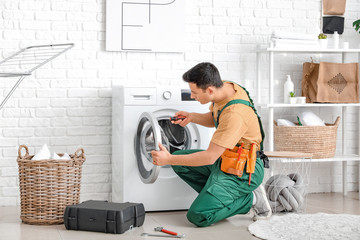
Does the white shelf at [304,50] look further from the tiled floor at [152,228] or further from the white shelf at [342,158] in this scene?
the tiled floor at [152,228]

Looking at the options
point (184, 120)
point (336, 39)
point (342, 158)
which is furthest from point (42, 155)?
point (336, 39)

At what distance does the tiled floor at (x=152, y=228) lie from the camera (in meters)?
2.66

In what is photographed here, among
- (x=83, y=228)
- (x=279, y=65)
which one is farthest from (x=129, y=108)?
(x=279, y=65)

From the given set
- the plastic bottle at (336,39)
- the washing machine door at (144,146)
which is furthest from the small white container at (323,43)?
the washing machine door at (144,146)

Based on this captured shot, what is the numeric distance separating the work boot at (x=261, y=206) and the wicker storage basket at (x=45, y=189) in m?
1.17

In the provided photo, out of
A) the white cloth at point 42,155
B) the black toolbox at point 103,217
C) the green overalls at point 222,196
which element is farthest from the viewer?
the white cloth at point 42,155

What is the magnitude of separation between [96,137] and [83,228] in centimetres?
104

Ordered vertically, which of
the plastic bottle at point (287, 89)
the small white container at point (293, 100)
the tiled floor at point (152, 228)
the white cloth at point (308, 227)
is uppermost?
the plastic bottle at point (287, 89)

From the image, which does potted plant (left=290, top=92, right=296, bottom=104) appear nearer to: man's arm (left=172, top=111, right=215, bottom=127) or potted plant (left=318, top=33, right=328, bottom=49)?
potted plant (left=318, top=33, right=328, bottom=49)

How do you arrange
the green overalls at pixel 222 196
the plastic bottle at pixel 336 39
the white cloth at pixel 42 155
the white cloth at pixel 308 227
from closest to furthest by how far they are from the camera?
1. the white cloth at pixel 308 227
2. the green overalls at pixel 222 196
3. the white cloth at pixel 42 155
4. the plastic bottle at pixel 336 39

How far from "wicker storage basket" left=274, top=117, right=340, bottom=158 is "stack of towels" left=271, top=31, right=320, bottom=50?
24.4 inches

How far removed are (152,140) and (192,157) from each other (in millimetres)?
515

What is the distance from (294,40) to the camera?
3.82 metres

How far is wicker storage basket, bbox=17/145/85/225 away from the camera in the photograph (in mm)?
2930
